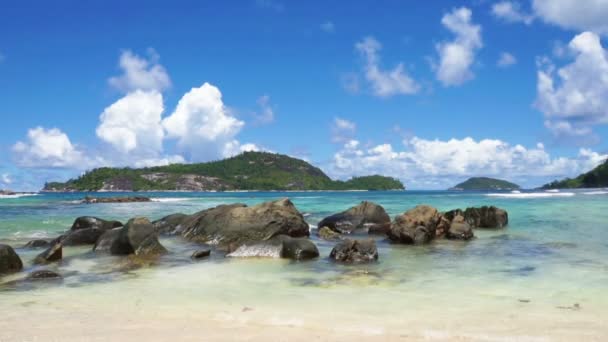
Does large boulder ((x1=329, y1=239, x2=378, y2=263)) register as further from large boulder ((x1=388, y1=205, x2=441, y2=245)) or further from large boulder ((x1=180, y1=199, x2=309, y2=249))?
large boulder ((x1=388, y1=205, x2=441, y2=245))

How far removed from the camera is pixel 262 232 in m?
16.2

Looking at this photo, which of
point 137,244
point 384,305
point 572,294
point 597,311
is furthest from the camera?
point 137,244

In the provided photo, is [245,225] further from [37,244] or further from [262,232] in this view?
[37,244]

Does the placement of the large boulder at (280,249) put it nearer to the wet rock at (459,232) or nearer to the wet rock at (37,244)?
the wet rock at (459,232)

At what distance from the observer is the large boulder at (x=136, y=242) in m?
13.6

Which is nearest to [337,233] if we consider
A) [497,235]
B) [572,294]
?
[497,235]

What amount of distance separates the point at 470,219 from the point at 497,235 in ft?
12.8

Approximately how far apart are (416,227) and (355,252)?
5.43 metres

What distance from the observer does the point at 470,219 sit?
891 inches

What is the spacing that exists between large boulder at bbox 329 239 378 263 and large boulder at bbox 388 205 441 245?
13.8ft

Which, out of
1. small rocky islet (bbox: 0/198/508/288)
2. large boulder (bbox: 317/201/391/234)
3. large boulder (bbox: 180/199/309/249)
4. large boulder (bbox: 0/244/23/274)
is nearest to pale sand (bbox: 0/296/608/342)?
large boulder (bbox: 0/244/23/274)

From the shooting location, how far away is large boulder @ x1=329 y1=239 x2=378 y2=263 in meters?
12.4

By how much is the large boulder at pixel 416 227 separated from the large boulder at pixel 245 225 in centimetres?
362

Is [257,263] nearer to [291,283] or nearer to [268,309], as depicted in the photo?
[291,283]
